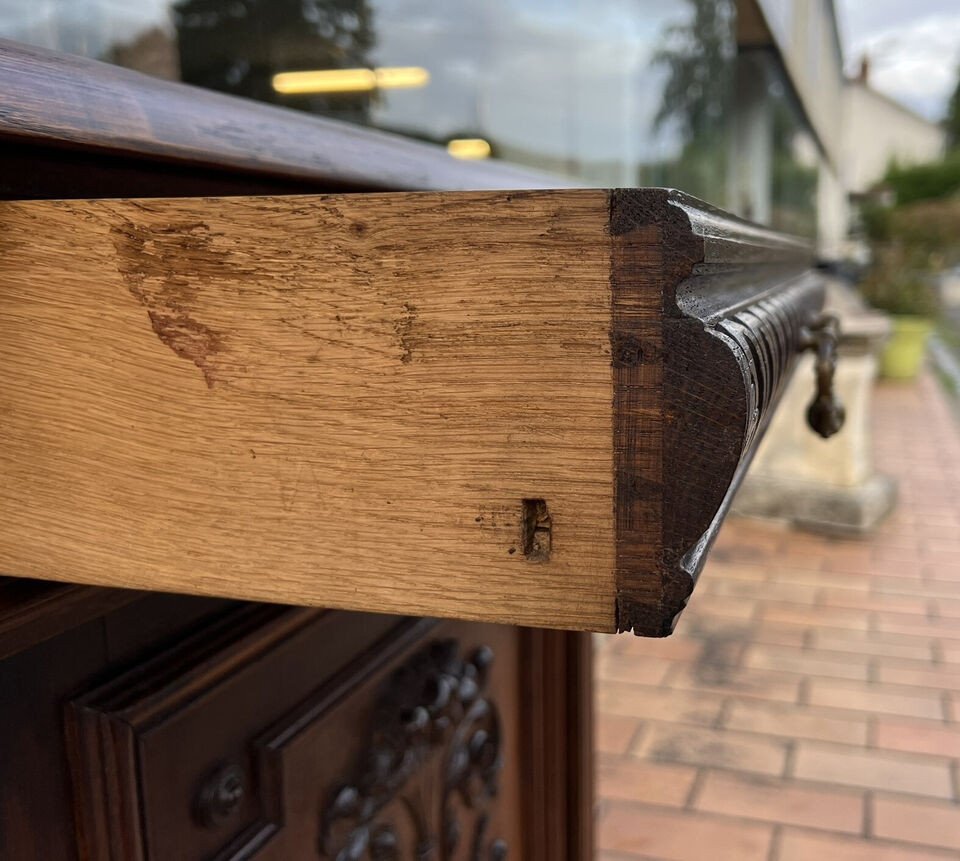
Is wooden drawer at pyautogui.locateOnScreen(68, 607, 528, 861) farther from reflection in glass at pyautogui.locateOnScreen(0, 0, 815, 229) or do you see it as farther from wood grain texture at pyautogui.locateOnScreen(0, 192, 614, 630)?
reflection in glass at pyautogui.locateOnScreen(0, 0, 815, 229)

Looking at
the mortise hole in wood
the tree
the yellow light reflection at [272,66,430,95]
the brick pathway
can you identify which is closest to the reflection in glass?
the yellow light reflection at [272,66,430,95]

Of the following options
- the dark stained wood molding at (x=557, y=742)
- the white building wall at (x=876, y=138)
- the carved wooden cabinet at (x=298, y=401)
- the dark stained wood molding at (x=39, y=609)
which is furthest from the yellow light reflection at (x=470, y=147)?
the white building wall at (x=876, y=138)

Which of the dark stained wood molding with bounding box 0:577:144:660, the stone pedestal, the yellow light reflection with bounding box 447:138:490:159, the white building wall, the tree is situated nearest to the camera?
the dark stained wood molding with bounding box 0:577:144:660

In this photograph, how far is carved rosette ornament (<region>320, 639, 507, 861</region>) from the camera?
30.9 inches

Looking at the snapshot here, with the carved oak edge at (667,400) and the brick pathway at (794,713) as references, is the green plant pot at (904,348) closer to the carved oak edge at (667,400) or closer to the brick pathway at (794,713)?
the brick pathway at (794,713)

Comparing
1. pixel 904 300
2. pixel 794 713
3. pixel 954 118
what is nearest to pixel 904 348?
pixel 904 300

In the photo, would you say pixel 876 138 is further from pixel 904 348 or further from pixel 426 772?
pixel 426 772

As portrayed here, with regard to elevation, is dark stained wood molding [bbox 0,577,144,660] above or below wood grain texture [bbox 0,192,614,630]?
below

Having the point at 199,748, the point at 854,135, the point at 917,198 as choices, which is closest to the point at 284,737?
the point at 199,748

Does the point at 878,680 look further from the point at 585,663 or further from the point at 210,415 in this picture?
the point at 210,415

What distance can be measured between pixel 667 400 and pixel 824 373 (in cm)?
64

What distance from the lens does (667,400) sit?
35 centimetres

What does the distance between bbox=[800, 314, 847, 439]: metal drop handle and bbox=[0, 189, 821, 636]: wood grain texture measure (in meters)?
0.51

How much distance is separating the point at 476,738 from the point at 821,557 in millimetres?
3150
